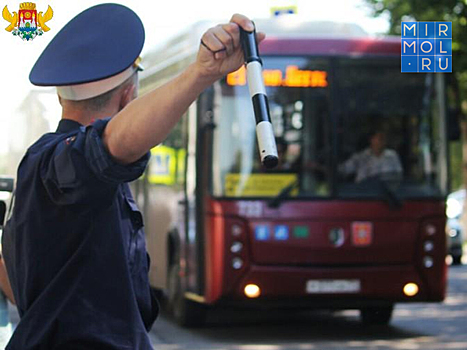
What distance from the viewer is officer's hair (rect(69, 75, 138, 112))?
A: 2773 millimetres

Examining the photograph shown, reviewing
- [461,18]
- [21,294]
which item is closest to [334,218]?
[461,18]

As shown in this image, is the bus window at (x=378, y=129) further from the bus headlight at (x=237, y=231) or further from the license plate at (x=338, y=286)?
the bus headlight at (x=237, y=231)

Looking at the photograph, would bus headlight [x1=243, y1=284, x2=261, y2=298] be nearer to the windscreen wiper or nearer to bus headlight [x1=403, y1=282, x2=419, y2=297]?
the windscreen wiper

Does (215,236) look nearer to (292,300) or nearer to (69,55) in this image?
(292,300)

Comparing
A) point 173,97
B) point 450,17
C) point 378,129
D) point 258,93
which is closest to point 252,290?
point 378,129

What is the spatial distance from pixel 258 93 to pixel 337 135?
31.8ft

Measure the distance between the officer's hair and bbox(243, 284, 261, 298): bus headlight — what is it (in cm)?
878

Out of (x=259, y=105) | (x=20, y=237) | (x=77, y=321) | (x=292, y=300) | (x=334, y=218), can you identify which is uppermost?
(x=259, y=105)

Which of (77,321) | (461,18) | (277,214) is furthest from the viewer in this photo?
(461,18)

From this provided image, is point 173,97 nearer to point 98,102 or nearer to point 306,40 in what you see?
point 98,102

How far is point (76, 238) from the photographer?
8.51 ft

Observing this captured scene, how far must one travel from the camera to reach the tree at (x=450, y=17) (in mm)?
13002

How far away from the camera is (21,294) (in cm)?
271

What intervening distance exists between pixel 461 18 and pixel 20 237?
43.1ft
